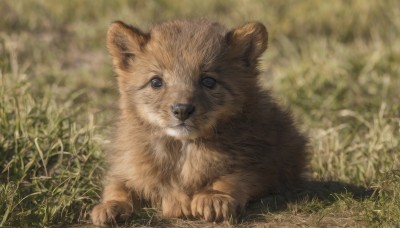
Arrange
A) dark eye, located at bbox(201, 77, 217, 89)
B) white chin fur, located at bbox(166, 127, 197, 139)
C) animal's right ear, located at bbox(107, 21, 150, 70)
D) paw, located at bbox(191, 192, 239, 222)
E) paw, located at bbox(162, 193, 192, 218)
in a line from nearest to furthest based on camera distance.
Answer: paw, located at bbox(191, 192, 239, 222) → white chin fur, located at bbox(166, 127, 197, 139) → paw, located at bbox(162, 193, 192, 218) → dark eye, located at bbox(201, 77, 217, 89) → animal's right ear, located at bbox(107, 21, 150, 70)

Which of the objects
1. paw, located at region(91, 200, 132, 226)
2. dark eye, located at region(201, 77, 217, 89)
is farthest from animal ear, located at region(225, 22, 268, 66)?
paw, located at region(91, 200, 132, 226)

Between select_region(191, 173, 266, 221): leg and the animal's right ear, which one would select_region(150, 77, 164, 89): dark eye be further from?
select_region(191, 173, 266, 221): leg

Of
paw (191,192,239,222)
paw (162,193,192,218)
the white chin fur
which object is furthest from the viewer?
paw (162,193,192,218)

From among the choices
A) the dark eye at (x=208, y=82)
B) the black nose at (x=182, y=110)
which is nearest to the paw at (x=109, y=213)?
the black nose at (x=182, y=110)

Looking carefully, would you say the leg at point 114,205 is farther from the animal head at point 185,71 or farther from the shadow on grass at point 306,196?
the shadow on grass at point 306,196

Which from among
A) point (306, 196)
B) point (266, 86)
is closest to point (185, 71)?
point (306, 196)
